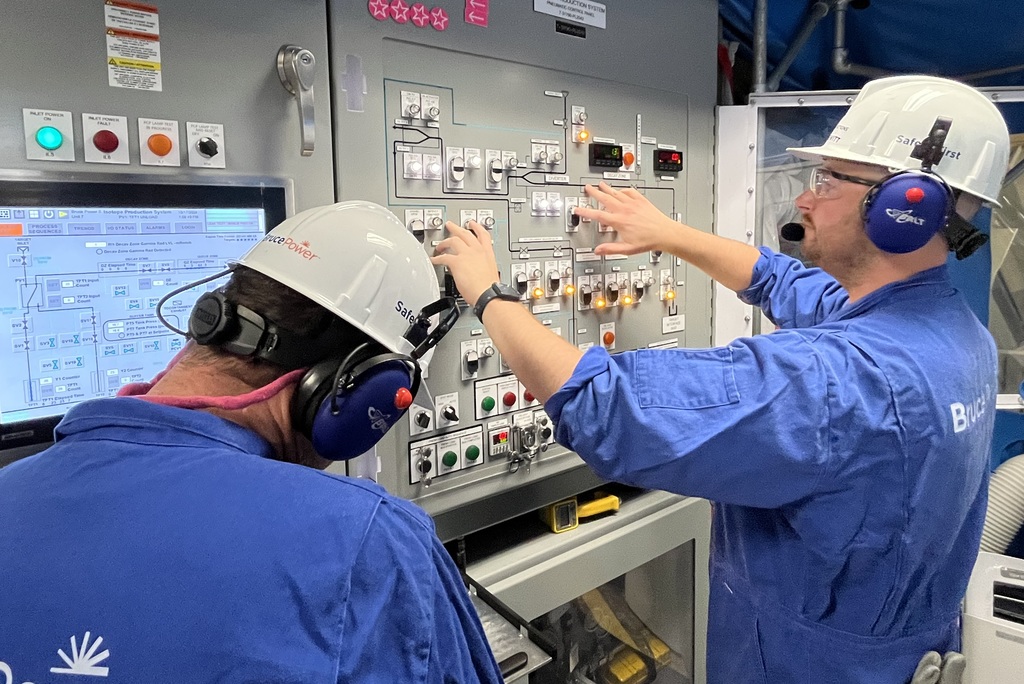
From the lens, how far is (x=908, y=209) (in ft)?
3.53

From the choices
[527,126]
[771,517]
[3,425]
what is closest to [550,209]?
[527,126]

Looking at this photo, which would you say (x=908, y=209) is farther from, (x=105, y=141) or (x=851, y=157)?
(x=105, y=141)

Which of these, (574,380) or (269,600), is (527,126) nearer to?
(574,380)

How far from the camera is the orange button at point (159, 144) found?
1044 millimetres

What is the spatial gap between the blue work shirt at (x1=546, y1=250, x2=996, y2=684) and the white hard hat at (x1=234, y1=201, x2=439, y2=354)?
0.91 ft

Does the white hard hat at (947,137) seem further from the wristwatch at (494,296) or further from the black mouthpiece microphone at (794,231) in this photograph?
the wristwatch at (494,296)

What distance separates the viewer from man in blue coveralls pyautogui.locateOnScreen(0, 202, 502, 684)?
0.61m

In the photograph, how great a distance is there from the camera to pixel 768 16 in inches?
86.1

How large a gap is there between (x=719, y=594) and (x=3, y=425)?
1.22 meters

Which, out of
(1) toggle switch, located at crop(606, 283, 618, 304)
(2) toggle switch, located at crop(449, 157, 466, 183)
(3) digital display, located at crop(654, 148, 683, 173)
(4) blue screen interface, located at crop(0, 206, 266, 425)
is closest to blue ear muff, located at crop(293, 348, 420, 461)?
(4) blue screen interface, located at crop(0, 206, 266, 425)

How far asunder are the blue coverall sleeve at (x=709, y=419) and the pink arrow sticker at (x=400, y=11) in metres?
0.74

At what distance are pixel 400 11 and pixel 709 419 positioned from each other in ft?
3.04

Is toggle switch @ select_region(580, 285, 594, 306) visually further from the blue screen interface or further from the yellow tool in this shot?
the blue screen interface

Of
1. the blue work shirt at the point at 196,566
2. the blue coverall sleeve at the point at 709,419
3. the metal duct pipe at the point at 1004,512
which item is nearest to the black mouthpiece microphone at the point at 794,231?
the blue coverall sleeve at the point at 709,419
